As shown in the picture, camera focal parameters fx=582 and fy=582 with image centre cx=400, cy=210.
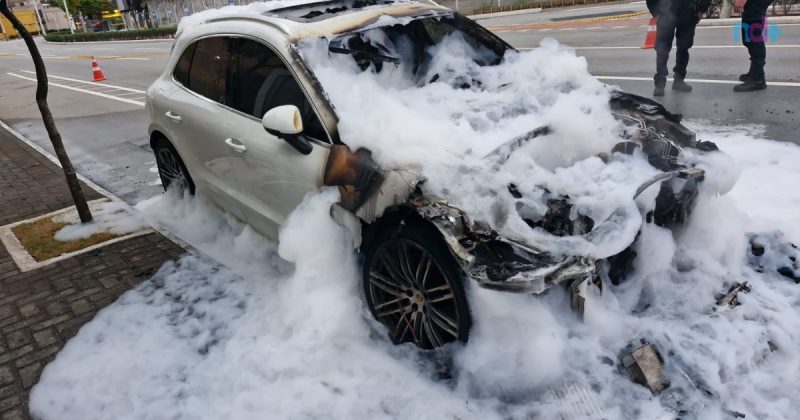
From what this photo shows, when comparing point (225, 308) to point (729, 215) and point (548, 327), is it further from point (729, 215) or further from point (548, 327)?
point (729, 215)

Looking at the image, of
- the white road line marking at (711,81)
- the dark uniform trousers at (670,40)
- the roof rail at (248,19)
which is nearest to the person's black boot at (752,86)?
the white road line marking at (711,81)

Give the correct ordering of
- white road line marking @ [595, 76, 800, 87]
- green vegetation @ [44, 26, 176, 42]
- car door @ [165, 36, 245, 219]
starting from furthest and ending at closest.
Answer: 1. green vegetation @ [44, 26, 176, 42]
2. white road line marking @ [595, 76, 800, 87]
3. car door @ [165, 36, 245, 219]

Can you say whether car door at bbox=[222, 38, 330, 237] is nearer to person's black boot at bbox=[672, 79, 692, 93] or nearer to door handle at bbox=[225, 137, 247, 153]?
door handle at bbox=[225, 137, 247, 153]

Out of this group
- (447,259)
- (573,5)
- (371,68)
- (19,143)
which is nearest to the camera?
(447,259)

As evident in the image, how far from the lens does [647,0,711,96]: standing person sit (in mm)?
7918

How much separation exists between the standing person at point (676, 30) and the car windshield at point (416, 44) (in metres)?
4.66

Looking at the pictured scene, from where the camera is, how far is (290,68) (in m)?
3.43

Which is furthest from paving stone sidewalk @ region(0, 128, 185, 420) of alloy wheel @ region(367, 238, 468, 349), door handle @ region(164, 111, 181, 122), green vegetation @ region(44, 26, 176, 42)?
green vegetation @ region(44, 26, 176, 42)

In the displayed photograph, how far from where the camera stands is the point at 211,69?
4211mm

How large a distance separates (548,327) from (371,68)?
1.94m

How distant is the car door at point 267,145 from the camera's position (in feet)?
10.9

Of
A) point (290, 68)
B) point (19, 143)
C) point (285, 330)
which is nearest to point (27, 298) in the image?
point (285, 330)

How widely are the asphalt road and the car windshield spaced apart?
11.6ft

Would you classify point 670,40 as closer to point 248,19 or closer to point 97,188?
point 248,19
